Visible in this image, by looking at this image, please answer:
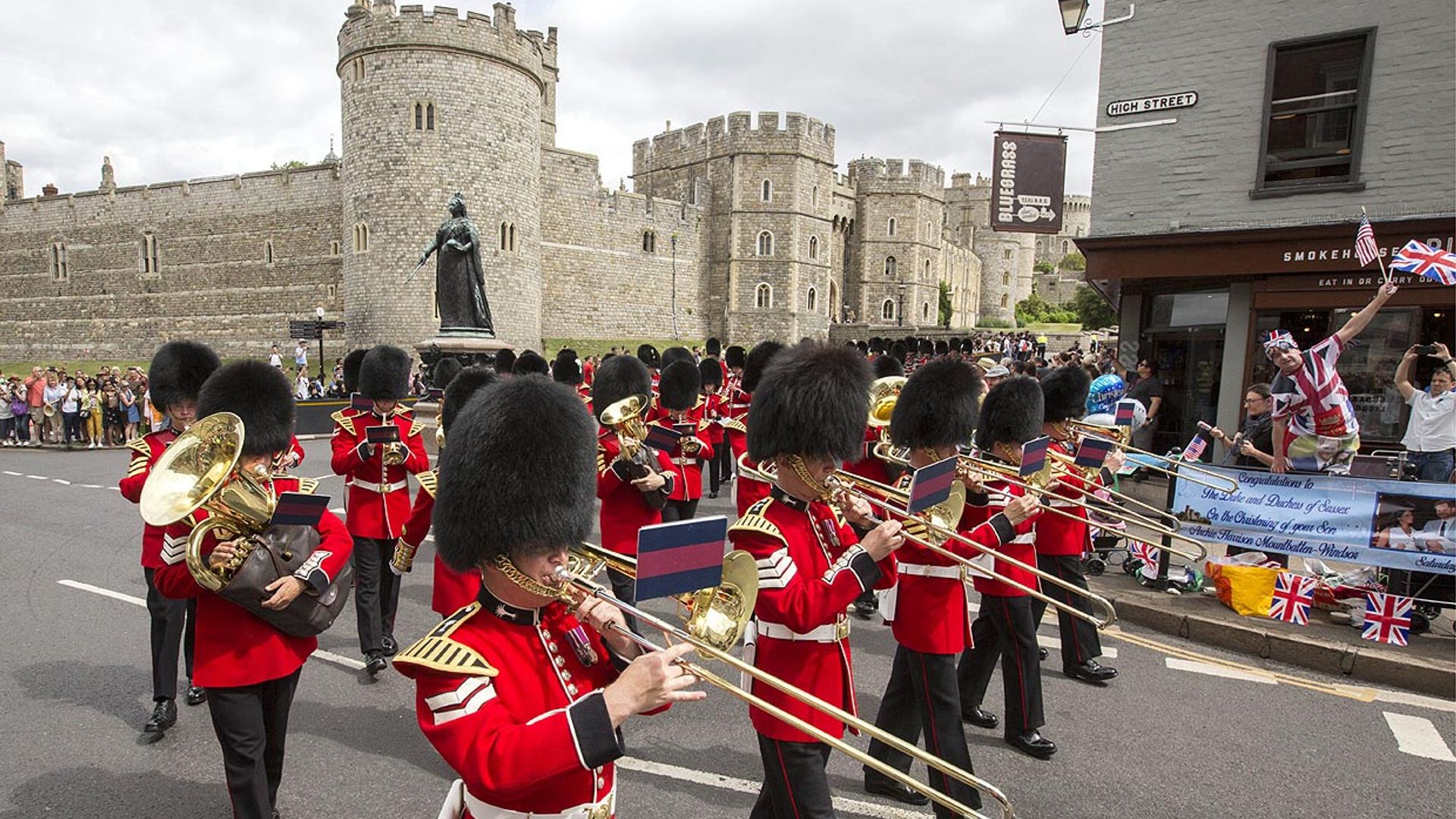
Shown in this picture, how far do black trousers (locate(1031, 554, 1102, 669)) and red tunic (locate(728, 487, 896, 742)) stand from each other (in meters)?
2.38

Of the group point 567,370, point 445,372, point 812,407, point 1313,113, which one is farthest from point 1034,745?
point 1313,113

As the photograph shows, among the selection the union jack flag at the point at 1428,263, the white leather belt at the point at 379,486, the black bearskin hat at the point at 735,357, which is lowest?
the white leather belt at the point at 379,486

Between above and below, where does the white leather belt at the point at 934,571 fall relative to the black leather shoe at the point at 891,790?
above

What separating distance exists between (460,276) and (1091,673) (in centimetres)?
1183

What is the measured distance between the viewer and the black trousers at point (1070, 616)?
5.21 metres

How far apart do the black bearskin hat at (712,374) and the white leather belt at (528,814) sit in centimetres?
928

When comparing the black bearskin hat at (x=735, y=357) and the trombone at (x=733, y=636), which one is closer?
the trombone at (x=733, y=636)

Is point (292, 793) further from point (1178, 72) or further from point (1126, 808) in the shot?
point (1178, 72)

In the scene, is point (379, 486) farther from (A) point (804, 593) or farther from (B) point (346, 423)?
(A) point (804, 593)

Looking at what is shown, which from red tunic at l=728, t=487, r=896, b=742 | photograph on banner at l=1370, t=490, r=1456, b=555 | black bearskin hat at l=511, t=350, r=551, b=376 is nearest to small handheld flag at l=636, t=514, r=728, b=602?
red tunic at l=728, t=487, r=896, b=742

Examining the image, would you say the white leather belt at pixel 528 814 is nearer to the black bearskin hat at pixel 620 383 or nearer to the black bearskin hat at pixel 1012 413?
the black bearskin hat at pixel 1012 413

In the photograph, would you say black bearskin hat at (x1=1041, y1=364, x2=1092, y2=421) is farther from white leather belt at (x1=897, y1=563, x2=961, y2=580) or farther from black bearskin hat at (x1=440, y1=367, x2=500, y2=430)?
black bearskin hat at (x1=440, y1=367, x2=500, y2=430)

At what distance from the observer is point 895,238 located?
195 feet

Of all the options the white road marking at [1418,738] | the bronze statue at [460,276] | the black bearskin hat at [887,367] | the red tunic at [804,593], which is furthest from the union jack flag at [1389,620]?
the bronze statue at [460,276]
